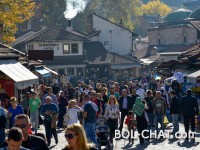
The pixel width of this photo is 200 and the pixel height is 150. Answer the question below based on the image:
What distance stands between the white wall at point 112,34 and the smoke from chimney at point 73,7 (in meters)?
19.1

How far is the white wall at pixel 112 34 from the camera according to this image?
2904 inches

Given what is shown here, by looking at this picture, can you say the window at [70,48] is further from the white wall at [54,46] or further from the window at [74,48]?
the white wall at [54,46]

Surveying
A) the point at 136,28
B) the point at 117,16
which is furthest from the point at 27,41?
the point at 136,28

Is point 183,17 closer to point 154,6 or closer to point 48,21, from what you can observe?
point 48,21

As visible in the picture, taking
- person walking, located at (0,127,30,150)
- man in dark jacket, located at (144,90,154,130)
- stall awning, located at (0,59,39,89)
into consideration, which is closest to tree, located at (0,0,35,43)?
stall awning, located at (0,59,39,89)

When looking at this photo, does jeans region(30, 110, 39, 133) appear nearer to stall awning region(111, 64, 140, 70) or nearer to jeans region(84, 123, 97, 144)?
jeans region(84, 123, 97, 144)

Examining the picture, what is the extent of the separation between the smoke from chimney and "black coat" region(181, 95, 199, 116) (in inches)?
2890

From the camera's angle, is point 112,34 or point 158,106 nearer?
point 158,106

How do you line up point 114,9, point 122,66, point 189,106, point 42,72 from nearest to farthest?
point 189,106 → point 42,72 → point 122,66 → point 114,9

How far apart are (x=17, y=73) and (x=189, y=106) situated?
27.1 feet

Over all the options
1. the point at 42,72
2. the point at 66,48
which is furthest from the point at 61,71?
the point at 42,72

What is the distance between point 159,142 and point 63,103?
18.7ft

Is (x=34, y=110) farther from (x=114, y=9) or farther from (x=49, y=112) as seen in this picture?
(x=114, y=9)

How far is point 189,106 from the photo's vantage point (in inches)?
786
